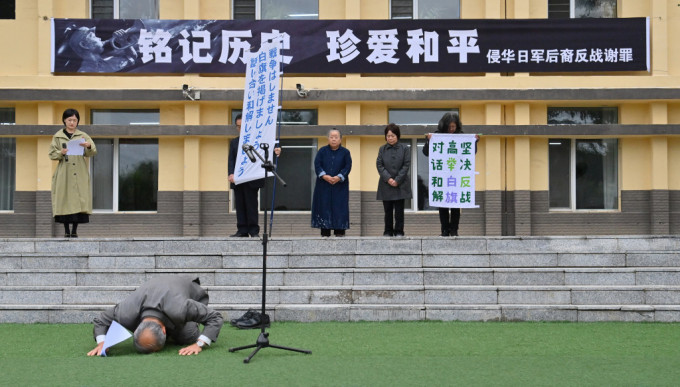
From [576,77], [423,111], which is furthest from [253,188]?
[576,77]

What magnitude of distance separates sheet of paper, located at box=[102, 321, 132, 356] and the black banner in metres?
9.18

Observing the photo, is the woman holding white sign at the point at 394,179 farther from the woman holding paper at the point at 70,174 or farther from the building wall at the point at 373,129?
the woman holding paper at the point at 70,174

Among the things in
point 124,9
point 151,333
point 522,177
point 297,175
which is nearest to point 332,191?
point 297,175

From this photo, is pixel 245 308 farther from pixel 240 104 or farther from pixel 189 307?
pixel 240 104

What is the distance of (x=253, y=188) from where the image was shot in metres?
10.6

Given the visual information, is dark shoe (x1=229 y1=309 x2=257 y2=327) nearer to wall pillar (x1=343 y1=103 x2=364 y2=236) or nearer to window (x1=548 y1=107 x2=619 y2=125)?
wall pillar (x1=343 y1=103 x2=364 y2=236)

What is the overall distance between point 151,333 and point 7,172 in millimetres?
10528

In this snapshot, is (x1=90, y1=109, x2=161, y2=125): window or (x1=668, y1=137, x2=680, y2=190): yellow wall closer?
(x1=668, y1=137, x2=680, y2=190): yellow wall

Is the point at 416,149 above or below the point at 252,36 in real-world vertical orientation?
below

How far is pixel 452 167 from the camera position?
37.7 feet

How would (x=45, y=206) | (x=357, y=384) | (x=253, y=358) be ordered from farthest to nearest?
(x=45, y=206), (x=253, y=358), (x=357, y=384)

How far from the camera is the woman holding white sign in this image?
10.6m

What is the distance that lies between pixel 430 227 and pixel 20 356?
377 inches

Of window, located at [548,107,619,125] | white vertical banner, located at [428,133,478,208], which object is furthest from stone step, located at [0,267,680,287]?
window, located at [548,107,619,125]
